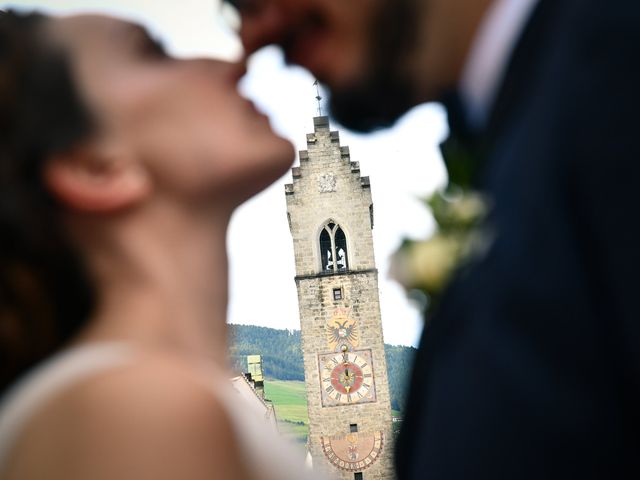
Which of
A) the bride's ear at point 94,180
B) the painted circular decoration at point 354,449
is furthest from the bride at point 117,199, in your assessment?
the painted circular decoration at point 354,449

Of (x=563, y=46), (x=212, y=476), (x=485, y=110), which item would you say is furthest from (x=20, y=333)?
(x=563, y=46)

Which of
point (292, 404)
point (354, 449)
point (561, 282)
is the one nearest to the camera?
point (561, 282)

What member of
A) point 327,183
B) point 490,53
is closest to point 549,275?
point 490,53

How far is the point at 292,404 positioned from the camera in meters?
38.2

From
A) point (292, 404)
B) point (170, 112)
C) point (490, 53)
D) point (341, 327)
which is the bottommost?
point (490, 53)

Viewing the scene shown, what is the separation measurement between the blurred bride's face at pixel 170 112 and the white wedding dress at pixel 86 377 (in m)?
0.38

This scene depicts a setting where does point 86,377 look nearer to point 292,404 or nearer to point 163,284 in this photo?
point 163,284

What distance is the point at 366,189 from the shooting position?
33.4 metres

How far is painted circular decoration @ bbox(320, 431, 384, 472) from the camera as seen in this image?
32062mm

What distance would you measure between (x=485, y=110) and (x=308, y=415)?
3194 cm

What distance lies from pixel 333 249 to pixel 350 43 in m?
31.9

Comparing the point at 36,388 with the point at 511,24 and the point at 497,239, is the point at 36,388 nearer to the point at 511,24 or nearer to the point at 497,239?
the point at 497,239

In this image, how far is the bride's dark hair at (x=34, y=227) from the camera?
143 centimetres

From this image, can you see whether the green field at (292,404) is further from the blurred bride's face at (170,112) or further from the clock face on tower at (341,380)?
the blurred bride's face at (170,112)
